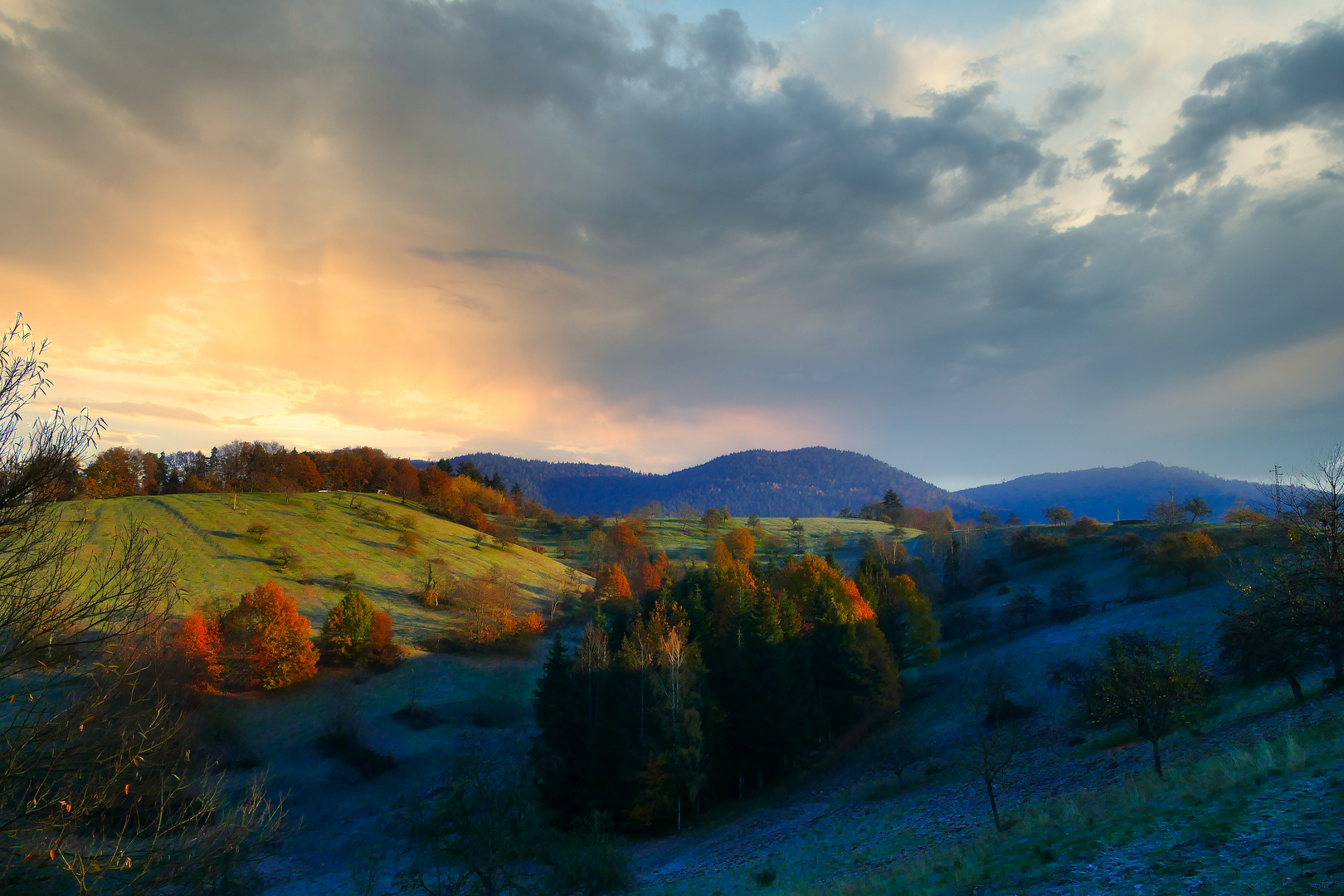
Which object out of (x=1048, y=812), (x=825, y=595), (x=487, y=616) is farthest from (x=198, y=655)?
(x=1048, y=812)

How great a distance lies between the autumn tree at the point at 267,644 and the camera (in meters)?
60.9

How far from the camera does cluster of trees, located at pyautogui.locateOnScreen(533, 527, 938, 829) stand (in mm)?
42781

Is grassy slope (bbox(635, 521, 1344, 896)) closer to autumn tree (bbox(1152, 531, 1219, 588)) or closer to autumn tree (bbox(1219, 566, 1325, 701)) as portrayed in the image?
autumn tree (bbox(1219, 566, 1325, 701))

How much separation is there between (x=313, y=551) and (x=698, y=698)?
266 ft

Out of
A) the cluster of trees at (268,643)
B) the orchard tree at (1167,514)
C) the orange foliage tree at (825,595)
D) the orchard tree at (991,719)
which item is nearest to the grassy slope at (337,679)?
the cluster of trees at (268,643)

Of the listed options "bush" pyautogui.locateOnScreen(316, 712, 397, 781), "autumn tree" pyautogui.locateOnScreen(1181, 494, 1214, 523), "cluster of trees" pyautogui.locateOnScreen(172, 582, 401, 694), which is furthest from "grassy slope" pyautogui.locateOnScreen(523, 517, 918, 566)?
"bush" pyautogui.locateOnScreen(316, 712, 397, 781)

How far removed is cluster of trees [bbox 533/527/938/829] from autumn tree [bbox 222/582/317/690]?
31858 mm

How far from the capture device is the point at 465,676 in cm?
6894

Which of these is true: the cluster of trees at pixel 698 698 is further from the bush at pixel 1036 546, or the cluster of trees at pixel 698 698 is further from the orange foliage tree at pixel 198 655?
the bush at pixel 1036 546

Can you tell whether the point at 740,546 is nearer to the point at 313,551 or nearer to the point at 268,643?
the point at 313,551

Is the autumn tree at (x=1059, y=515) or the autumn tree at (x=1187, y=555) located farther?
the autumn tree at (x=1059, y=515)

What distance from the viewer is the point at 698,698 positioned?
4416 cm

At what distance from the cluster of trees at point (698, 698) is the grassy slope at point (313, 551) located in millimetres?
40507

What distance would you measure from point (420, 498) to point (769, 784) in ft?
425
